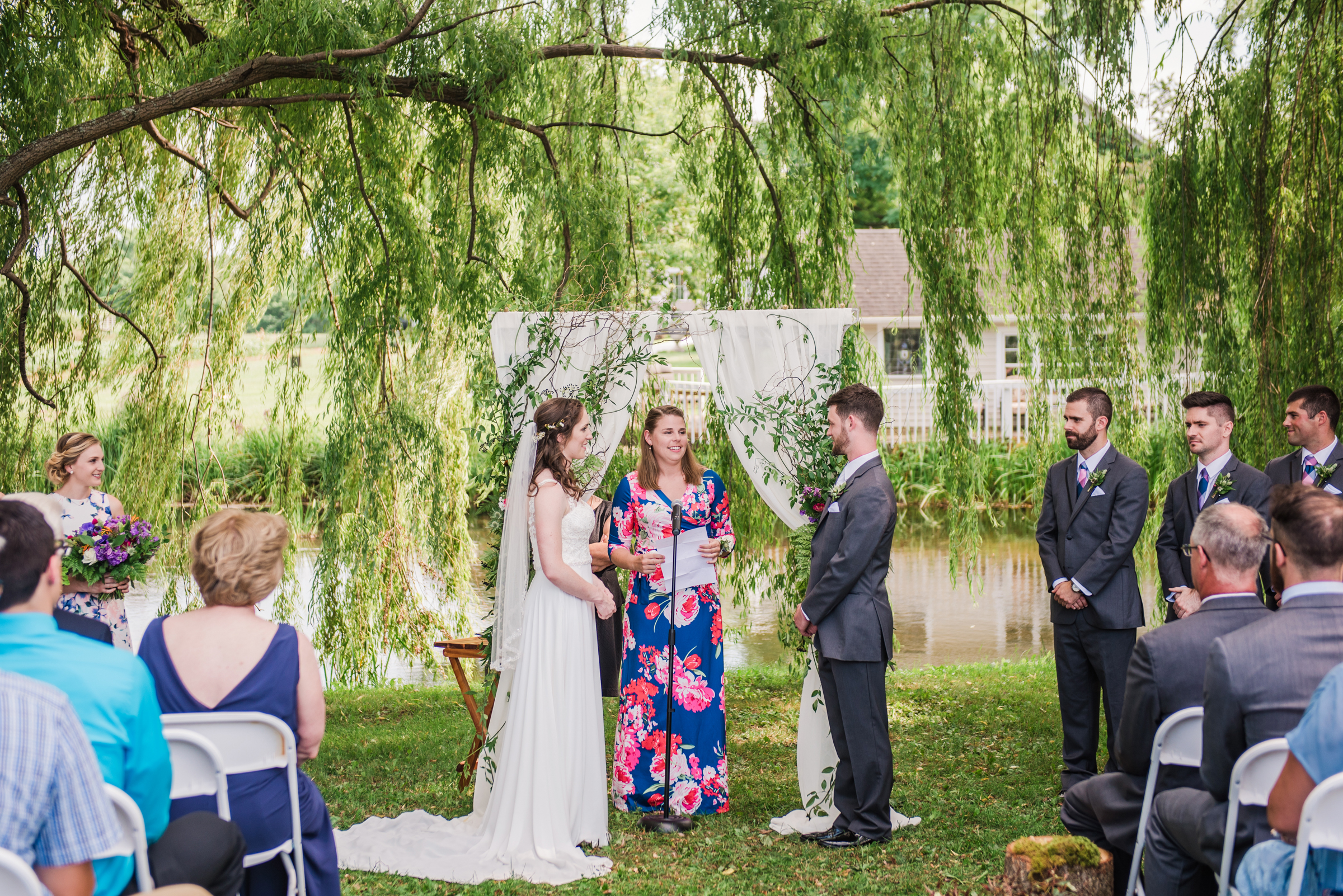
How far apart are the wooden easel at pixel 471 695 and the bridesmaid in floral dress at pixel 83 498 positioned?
67.5 inches

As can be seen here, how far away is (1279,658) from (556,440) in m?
3.00

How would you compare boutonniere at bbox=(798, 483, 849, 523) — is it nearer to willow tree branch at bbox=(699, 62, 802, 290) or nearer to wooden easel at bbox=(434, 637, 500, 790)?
willow tree branch at bbox=(699, 62, 802, 290)

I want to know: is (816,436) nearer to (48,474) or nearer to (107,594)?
(107,594)

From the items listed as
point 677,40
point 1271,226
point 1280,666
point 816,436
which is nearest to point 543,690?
point 816,436

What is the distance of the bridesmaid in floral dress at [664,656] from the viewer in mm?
5273

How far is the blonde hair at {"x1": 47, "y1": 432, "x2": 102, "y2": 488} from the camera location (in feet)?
19.1

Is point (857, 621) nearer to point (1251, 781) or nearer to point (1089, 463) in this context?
point (1089, 463)

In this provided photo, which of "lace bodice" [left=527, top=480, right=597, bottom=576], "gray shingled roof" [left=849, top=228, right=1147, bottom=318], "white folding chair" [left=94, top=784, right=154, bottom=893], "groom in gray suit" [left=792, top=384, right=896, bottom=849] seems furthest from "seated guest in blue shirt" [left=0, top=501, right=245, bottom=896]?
"gray shingled roof" [left=849, top=228, right=1147, bottom=318]

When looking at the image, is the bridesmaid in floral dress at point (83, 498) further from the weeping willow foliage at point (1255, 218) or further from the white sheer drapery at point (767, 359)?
the weeping willow foliage at point (1255, 218)

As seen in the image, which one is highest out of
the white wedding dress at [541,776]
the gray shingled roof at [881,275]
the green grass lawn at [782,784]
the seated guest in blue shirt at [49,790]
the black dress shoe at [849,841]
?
the gray shingled roof at [881,275]

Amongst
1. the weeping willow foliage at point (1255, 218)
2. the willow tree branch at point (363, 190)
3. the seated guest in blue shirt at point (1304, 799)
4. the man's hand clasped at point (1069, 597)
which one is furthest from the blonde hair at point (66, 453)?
the weeping willow foliage at point (1255, 218)

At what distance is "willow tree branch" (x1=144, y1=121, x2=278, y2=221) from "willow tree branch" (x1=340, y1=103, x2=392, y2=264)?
750 millimetres

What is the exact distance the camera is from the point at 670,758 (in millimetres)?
5160

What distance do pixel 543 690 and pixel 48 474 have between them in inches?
127
